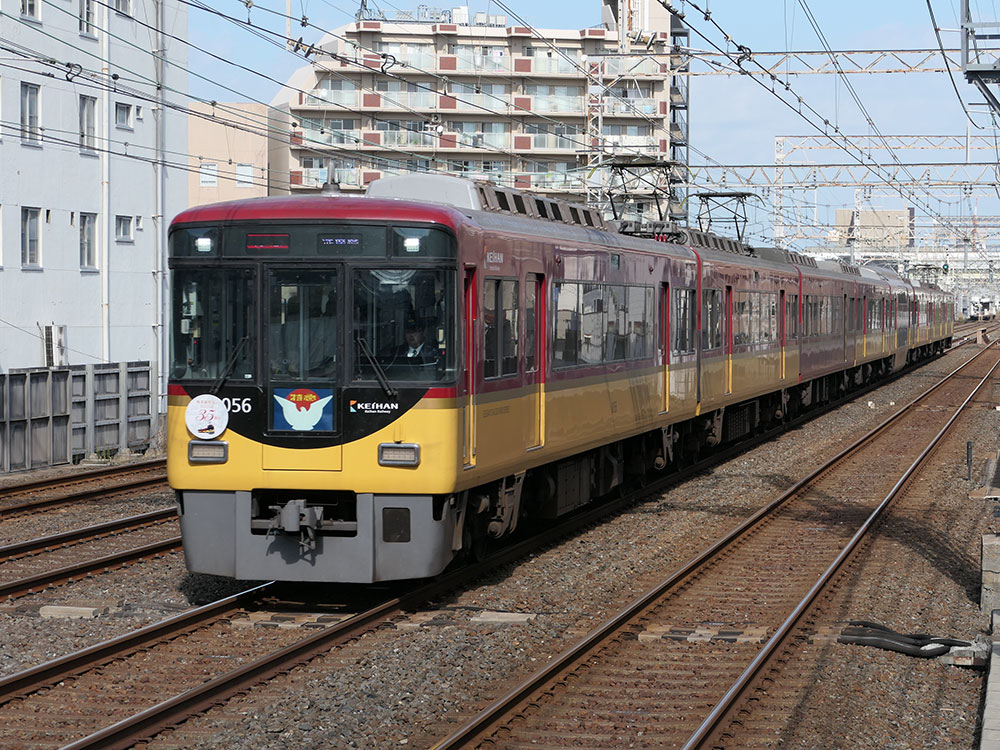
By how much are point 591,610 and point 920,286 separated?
45241 mm

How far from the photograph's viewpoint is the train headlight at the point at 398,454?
30.5ft

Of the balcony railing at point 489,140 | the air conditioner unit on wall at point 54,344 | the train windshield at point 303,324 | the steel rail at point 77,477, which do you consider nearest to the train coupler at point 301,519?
the train windshield at point 303,324

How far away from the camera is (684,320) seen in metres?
17.2

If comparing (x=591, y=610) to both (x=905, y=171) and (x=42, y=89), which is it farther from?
(x=905, y=171)

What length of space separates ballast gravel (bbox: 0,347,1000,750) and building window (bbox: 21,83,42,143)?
20.9 meters

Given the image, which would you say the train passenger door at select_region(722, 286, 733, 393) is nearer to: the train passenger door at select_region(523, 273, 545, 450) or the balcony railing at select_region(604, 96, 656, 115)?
the train passenger door at select_region(523, 273, 545, 450)

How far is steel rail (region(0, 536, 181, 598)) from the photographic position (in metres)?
10.3

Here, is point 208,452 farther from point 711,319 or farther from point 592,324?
point 711,319

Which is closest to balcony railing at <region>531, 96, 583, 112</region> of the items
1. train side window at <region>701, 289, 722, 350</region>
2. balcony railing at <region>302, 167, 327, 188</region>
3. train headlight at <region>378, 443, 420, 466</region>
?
balcony railing at <region>302, 167, 327, 188</region>

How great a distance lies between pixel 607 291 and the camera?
13594mm

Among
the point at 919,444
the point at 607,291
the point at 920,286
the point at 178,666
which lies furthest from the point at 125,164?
the point at 920,286

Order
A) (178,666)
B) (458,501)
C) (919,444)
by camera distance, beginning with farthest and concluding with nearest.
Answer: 1. (919,444)
2. (458,501)
3. (178,666)

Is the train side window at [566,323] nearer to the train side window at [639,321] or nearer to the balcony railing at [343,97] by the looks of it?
the train side window at [639,321]

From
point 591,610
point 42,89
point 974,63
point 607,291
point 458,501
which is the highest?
point 42,89
